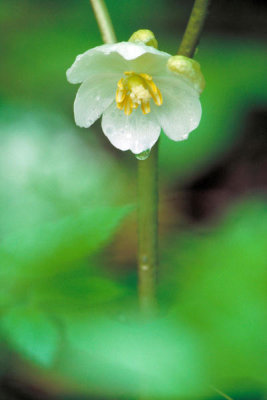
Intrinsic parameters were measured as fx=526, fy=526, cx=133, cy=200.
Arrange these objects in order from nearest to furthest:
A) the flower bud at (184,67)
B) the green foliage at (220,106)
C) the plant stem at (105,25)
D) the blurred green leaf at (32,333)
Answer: the flower bud at (184,67) → the plant stem at (105,25) → the blurred green leaf at (32,333) → the green foliage at (220,106)

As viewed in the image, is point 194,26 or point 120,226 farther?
point 120,226

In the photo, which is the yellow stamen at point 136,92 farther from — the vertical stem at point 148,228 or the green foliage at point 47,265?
the green foliage at point 47,265

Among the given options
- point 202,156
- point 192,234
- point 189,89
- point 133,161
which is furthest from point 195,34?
point 133,161

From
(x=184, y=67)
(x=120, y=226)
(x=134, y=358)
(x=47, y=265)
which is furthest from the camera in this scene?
(x=120, y=226)

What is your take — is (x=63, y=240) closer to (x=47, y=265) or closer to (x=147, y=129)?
(x=47, y=265)

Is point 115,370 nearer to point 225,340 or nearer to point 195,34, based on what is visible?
point 225,340

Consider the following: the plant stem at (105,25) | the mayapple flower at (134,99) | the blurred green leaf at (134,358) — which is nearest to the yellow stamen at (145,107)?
the mayapple flower at (134,99)

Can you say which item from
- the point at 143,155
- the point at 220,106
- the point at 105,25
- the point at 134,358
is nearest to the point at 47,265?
the point at 134,358
